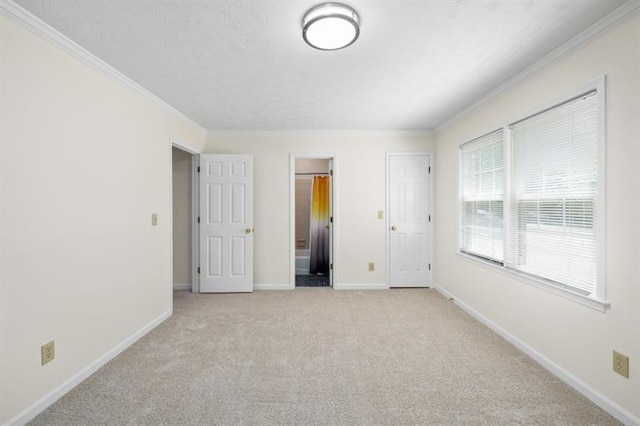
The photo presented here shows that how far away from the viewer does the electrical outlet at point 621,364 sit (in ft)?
5.49

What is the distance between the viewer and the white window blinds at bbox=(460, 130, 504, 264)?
2.96m

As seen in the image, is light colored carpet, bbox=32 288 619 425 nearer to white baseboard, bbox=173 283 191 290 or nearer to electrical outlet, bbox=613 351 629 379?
electrical outlet, bbox=613 351 629 379

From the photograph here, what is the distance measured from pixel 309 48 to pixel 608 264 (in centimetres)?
241

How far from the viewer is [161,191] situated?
319cm

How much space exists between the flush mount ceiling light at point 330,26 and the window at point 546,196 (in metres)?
1.61

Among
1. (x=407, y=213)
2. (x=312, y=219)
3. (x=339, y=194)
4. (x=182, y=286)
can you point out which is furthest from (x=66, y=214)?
(x=312, y=219)

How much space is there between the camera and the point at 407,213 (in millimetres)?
4488

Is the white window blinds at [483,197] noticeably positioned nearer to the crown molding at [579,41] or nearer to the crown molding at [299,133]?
the crown molding at [579,41]

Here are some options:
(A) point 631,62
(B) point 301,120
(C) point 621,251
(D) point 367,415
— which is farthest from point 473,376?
(B) point 301,120

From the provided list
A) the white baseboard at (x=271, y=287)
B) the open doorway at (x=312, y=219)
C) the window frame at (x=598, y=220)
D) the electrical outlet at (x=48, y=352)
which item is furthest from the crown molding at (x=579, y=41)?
the electrical outlet at (x=48, y=352)

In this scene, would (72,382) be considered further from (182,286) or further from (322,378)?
(182,286)

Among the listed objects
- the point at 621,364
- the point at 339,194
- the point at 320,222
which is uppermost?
the point at 339,194

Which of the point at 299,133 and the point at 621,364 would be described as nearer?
the point at 621,364

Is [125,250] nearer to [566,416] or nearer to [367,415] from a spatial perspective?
[367,415]
